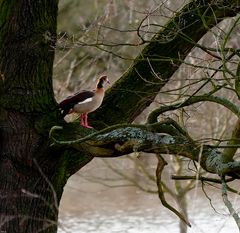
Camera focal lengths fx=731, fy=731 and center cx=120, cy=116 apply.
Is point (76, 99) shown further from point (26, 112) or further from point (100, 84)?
point (26, 112)

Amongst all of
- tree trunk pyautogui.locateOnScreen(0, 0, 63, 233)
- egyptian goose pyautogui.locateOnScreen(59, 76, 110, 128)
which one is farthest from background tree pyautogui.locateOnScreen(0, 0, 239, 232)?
A: egyptian goose pyautogui.locateOnScreen(59, 76, 110, 128)

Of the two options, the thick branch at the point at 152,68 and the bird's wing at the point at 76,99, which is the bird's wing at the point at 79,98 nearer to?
the bird's wing at the point at 76,99

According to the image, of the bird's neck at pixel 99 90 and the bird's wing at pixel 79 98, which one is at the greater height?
the bird's neck at pixel 99 90

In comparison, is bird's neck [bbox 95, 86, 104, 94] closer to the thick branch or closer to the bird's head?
the bird's head

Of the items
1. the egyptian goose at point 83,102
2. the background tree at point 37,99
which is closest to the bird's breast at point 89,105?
the egyptian goose at point 83,102

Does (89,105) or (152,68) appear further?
(152,68)

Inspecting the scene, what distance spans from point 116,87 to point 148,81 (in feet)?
1.63

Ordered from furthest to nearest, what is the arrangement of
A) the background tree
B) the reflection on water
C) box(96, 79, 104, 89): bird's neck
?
the reflection on water → box(96, 79, 104, 89): bird's neck → the background tree

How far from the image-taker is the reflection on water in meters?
15.3

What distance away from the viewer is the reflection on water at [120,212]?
15312 millimetres

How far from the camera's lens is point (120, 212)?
17.2 meters

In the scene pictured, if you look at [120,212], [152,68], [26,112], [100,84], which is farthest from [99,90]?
[120,212]

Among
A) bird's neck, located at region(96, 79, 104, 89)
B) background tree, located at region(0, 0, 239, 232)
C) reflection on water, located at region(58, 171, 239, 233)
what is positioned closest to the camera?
background tree, located at region(0, 0, 239, 232)

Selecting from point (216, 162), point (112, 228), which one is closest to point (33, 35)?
point (216, 162)
